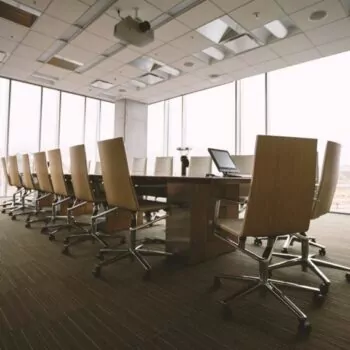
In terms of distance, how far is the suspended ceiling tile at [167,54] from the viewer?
17.3ft

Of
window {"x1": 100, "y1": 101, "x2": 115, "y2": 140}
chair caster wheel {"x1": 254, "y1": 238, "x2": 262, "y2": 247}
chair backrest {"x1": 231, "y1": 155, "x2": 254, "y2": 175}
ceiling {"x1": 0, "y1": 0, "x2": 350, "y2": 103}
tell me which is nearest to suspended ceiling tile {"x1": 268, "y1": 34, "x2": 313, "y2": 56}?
ceiling {"x1": 0, "y1": 0, "x2": 350, "y2": 103}

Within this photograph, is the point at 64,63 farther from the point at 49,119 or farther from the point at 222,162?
the point at 222,162

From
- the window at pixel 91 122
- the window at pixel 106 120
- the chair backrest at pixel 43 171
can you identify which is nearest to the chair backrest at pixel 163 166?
the chair backrest at pixel 43 171

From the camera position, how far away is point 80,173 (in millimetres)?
2758

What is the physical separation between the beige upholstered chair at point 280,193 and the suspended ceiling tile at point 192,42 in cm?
403

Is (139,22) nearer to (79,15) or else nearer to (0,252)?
(79,15)

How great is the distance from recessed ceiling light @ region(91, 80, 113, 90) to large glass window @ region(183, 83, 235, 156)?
96.5 inches

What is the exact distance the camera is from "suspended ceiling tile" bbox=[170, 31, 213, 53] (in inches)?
189

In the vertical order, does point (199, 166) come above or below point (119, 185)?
above

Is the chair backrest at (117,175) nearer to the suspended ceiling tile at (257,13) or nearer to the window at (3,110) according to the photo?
the suspended ceiling tile at (257,13)

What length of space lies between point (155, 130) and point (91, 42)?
4611mm

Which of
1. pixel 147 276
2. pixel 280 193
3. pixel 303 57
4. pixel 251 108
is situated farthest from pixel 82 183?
pixel 251 108

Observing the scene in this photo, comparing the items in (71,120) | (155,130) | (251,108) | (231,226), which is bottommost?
(231,226)

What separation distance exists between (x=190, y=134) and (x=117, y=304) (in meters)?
7.31
